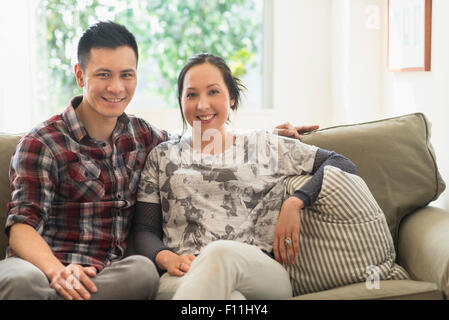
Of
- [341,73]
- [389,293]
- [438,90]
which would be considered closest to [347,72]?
[341,73]

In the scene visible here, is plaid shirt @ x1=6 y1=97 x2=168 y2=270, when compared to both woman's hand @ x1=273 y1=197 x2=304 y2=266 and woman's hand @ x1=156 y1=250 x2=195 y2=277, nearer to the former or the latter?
woman's hand @ x1=156 y1=250 x2=195 y2=277

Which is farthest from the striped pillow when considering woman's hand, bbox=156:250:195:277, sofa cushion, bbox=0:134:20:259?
sofa cushion, bbox=0:134:20:259

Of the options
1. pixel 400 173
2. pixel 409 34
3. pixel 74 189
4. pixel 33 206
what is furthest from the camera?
pixel 409 34

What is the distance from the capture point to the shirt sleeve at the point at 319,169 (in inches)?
68.7

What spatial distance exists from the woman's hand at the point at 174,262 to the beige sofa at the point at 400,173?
1.80ft

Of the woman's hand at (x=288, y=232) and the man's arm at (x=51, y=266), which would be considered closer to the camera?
the man's arm at (x=51, y=266)

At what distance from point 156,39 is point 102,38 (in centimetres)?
214

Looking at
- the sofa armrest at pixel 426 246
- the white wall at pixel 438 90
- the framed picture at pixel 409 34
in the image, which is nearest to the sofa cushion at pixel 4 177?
the sofa armrest at pixel 426 246

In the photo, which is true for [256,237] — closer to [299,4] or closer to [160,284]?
[160,284]

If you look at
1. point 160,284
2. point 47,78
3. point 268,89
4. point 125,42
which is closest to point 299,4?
point 268,89

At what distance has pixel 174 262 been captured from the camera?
1.69m

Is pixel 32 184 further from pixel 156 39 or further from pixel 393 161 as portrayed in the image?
pixel 156 39

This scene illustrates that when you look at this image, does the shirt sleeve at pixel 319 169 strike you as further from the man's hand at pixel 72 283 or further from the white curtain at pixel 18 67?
the white curtain at pixel 18 67

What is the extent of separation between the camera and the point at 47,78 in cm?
384
